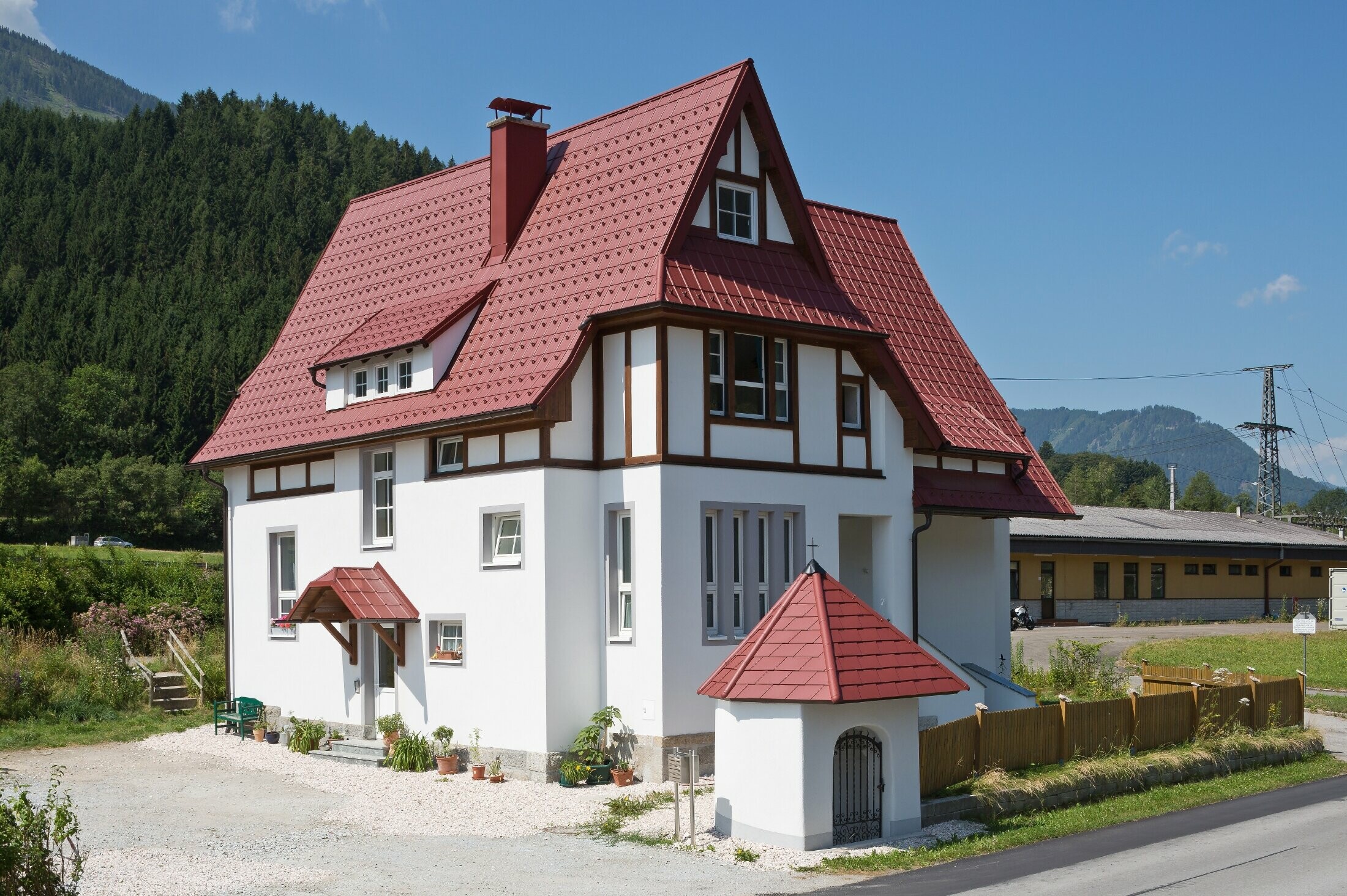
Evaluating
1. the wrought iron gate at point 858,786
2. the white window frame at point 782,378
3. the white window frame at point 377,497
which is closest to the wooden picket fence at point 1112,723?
the wrought iron gate at point 858,786

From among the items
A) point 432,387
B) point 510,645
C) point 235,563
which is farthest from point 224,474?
point 510,645

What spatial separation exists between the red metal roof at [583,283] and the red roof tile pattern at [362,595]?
2.45 m

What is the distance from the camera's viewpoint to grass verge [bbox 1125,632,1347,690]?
36.8 meters

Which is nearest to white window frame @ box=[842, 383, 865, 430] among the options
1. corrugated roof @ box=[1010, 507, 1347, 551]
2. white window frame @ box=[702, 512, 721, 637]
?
white window frame @ box=[702, 512, 721, 637]

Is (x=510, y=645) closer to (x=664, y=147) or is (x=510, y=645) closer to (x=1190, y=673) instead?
(x=664, y=147)

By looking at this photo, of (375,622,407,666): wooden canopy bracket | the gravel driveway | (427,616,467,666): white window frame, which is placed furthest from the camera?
(375,622,407,666): wooden canopy bracket

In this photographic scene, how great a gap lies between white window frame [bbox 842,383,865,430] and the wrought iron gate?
25.0 ft

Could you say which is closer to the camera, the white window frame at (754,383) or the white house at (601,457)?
the white house at (601,457)

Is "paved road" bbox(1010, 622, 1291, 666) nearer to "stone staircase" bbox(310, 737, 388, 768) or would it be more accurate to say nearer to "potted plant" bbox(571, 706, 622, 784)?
"potted plant" bbox(571, 706, 622, 784)

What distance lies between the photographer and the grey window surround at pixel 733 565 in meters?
20.4

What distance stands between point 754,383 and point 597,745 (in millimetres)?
6182

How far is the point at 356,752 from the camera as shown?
75.5ft

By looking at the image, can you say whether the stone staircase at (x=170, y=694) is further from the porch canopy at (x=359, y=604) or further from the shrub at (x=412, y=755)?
the shrub at (x=412, y=755)

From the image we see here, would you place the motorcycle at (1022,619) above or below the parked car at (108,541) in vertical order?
below
